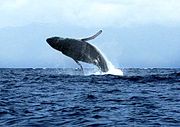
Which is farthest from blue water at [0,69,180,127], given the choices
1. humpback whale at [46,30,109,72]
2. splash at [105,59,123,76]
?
splash at [105,59,123,76]

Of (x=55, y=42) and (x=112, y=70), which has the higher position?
(x=55, y=42)

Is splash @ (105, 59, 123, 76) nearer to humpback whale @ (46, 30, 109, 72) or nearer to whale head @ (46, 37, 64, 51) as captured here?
humpback whale @ (46, 30, 109, 72)

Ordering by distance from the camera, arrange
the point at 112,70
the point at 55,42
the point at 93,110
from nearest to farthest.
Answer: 1. the point at 93,110
2. the point at 55,42
3. the point at 112,70

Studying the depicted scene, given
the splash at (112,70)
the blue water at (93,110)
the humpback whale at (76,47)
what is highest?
the humpback whale at (76,47)

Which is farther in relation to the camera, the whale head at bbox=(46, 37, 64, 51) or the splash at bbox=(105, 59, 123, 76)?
the splash at bbox=(105, 59, 123, 76)

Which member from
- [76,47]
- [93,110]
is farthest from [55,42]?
[93,110]

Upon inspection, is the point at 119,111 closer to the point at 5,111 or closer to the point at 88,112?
the point at 88,112

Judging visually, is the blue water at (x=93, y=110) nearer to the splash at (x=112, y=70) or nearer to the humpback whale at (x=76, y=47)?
the humpback whale at (x=76, y=47)

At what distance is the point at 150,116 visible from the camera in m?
13.8

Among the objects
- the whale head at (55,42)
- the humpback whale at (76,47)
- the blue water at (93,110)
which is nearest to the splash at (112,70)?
the humpback whale at (76,47)

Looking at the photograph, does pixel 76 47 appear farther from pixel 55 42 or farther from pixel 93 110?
pixel 93 110

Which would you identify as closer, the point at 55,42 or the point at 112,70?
the point at 55,42

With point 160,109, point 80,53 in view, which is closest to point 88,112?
point 160,109

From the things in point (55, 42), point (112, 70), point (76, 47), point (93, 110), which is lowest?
point (93, 110)
